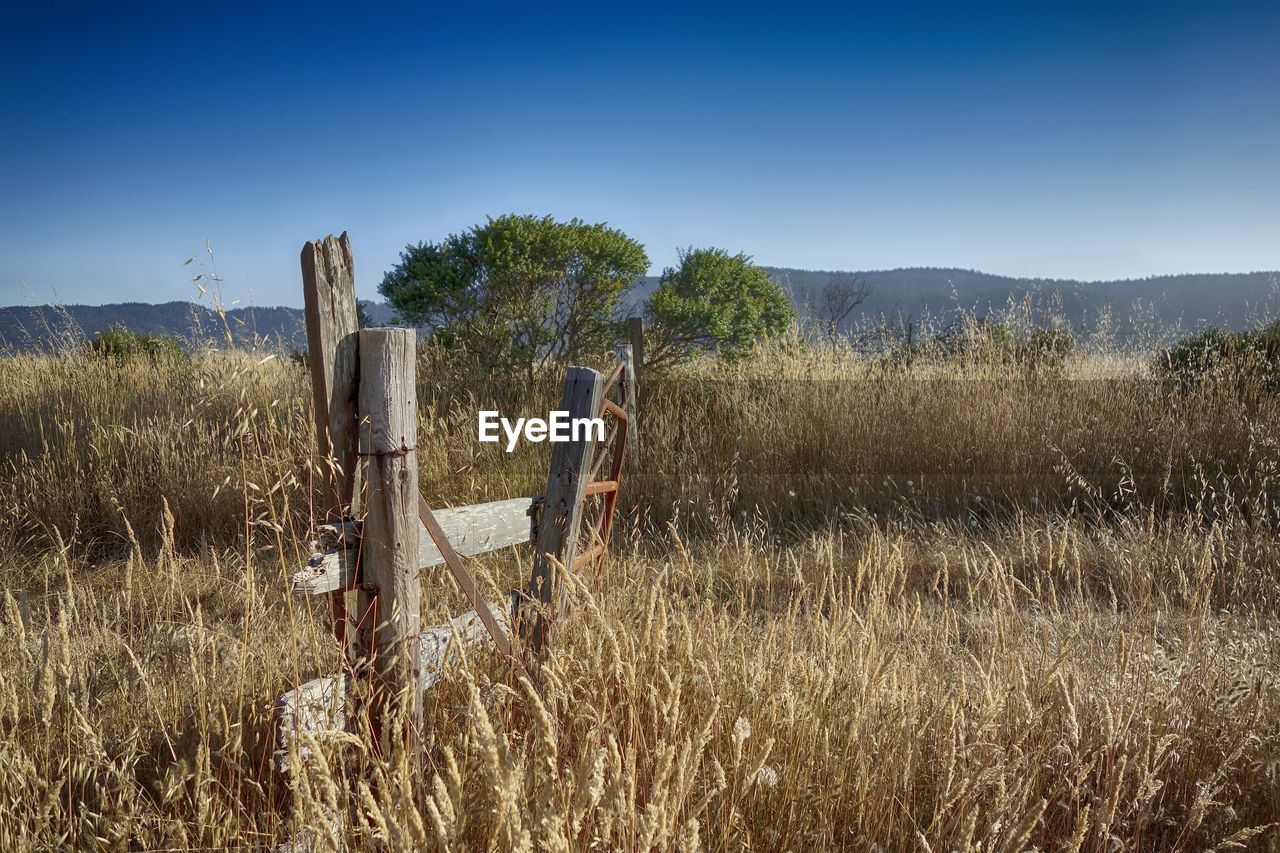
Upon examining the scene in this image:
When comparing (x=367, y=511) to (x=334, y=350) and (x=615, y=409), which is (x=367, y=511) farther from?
(x=615, y=409)

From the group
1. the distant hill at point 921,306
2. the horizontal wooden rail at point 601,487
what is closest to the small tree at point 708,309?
the distant hill at point 921,306

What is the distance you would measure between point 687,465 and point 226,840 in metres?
5.18

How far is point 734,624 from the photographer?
2980 mm

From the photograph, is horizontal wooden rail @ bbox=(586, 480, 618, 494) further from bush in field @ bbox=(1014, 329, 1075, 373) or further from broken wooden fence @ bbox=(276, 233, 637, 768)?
bush in field @ bbox=(1014, 329, 1075, 373)

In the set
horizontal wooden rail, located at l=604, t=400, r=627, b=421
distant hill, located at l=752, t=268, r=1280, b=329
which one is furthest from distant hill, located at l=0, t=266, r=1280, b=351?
horizontal wooden rail, located at l=604, t=400, r=627, b=421

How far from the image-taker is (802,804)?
1.91m

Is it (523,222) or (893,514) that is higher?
(523,222)

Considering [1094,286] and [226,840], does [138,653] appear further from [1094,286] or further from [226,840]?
[1094,286]

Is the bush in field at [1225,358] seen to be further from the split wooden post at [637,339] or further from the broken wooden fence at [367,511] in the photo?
the broken wooden fence at [367,511]

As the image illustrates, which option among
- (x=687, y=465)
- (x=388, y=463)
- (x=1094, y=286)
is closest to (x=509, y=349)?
(x=687, y=465)

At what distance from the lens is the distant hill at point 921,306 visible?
7.61 metres

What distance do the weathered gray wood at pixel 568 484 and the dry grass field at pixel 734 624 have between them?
0.31m

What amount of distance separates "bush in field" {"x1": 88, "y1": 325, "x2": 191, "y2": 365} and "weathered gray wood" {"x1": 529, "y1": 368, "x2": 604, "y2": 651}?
948 centimetres

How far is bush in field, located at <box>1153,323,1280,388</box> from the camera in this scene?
23.8 feet
